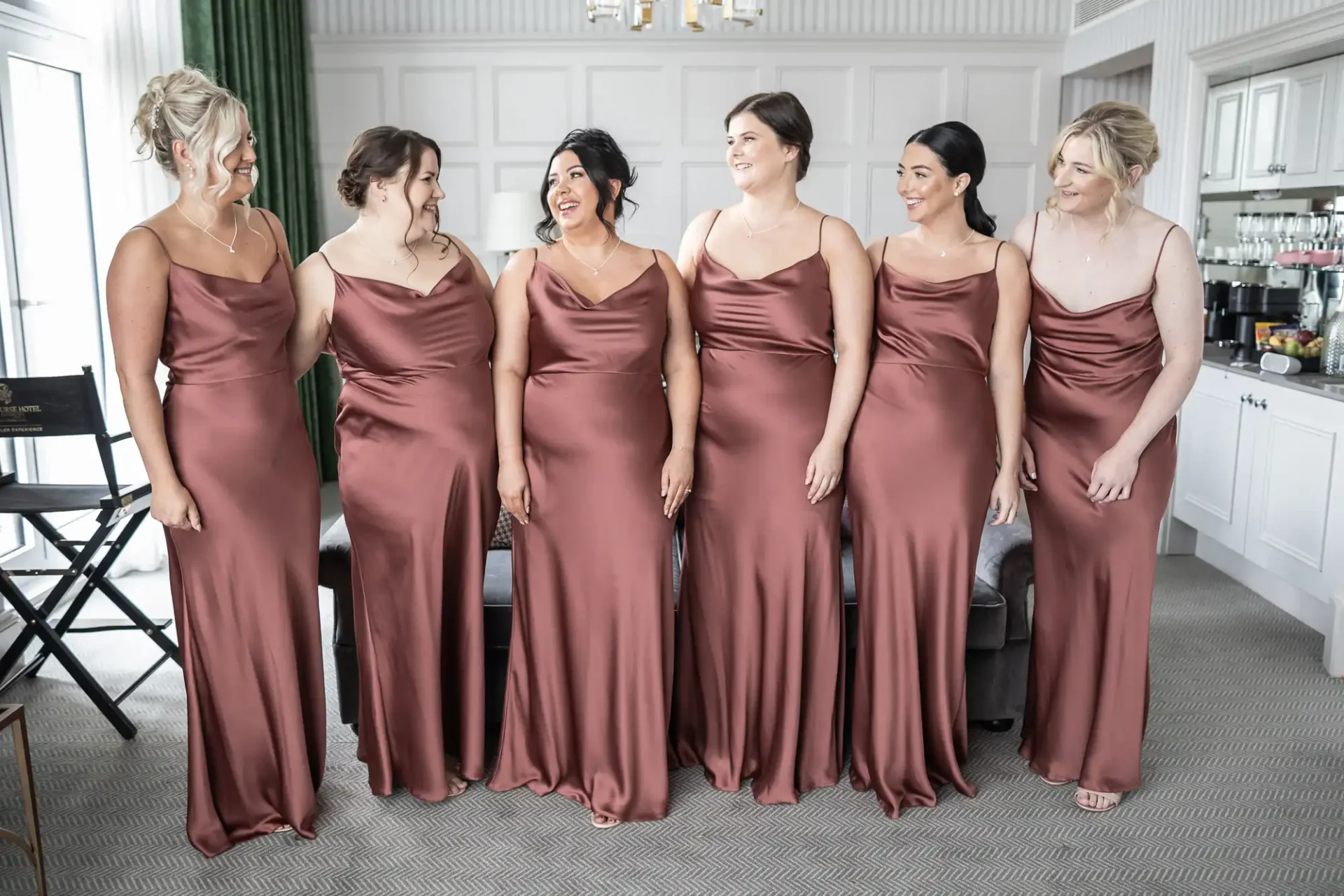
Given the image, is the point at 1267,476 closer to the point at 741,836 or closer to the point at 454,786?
the point at 741,836

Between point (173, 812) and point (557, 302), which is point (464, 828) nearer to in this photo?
point (173, 812)

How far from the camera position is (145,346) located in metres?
2.27

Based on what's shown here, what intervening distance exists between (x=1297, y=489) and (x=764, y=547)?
95.5 inches

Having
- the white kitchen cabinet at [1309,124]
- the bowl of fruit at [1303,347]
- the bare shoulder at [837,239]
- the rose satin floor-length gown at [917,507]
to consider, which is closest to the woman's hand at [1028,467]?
the rose satin floor-length gown at [917,507]

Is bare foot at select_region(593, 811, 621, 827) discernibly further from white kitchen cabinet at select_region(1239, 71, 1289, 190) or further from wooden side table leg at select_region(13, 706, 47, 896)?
white kitchen cabinet at select_region(1239, 71, 1289, 190)

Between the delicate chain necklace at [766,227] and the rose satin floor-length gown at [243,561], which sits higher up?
the delicate chain necklace at [766,227]

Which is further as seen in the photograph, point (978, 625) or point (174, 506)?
point (978, 625)

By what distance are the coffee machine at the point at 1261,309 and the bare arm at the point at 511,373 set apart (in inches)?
139

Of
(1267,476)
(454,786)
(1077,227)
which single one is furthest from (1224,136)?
(454,786)

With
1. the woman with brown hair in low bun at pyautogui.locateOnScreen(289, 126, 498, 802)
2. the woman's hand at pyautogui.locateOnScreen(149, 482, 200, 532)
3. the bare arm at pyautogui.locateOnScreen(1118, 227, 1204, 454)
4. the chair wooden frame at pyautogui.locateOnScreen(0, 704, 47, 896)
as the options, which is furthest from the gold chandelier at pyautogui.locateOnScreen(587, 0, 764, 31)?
the chair wooden frame at pyautogui.locateOnScreen(0, 704, 47, 896)

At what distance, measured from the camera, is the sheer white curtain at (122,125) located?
178 inches

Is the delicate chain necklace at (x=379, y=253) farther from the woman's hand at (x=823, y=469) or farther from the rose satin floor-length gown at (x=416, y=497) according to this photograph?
the woman's hand at (x=823, y=469)

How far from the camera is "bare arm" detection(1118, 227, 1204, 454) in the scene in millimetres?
2500

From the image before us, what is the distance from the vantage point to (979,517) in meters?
2.64
